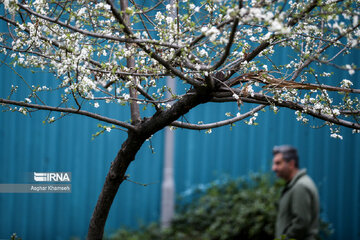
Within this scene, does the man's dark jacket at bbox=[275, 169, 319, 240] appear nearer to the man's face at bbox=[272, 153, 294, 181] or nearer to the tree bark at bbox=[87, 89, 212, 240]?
the man's face at bbox=[272, 153, 294, 181]

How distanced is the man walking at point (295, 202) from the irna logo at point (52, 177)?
263cm

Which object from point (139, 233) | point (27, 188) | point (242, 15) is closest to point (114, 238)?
point (139, 233)

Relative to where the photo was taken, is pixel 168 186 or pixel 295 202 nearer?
pixel 295 202

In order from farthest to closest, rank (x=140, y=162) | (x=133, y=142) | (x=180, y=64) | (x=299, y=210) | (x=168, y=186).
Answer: (x=140, y=162) → (x=168, y=186) → (x=299, y=210) → (x=133, y=142) → (x=180, y=64)

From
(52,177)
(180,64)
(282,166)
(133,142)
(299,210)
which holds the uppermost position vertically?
(180,64)

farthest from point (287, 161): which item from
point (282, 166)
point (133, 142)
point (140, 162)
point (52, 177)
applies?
point (52, 177)

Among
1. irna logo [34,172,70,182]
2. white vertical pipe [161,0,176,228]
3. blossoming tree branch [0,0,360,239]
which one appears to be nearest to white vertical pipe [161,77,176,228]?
white vertical pipe [161,0,176,228]

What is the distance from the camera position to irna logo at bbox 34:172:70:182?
475 centimetres

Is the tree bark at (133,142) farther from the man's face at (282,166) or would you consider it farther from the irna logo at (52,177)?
the irna logo at (52,177)

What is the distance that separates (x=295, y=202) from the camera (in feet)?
11.3

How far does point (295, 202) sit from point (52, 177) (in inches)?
119

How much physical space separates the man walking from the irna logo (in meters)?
2.63

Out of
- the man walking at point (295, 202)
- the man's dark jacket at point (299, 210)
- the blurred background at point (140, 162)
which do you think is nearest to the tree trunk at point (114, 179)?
the man walking at point (295, 202)

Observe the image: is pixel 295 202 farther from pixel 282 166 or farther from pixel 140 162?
pixel 140 162
